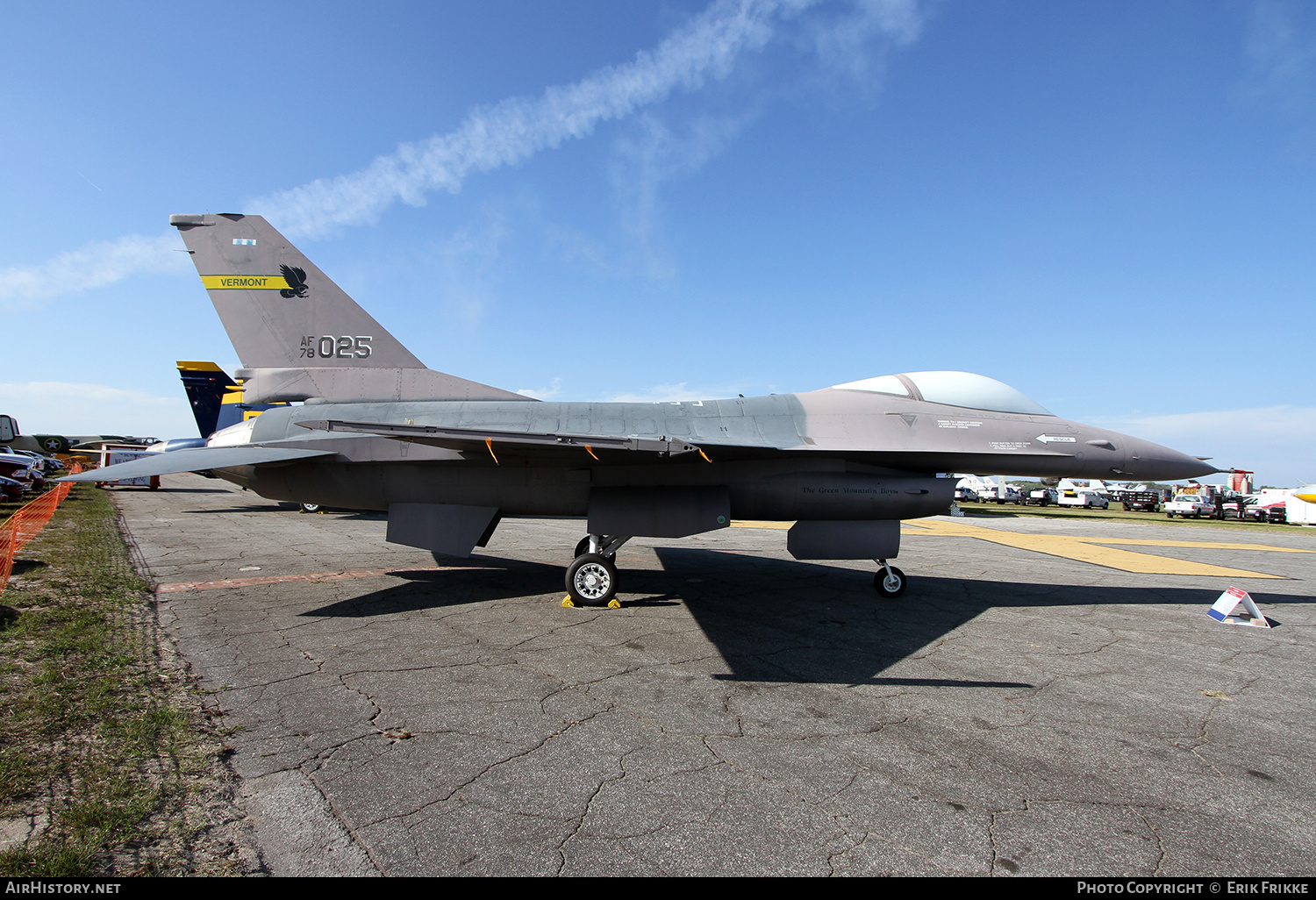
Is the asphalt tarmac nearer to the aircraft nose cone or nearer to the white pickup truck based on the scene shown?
the aircraft nose cone

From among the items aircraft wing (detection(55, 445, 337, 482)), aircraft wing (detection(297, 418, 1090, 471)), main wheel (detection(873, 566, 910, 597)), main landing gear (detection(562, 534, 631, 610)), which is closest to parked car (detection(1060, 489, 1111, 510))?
aircraft wing (detection(297, 418, 1090, 471))

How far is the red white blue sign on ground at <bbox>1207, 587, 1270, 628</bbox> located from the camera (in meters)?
6.84

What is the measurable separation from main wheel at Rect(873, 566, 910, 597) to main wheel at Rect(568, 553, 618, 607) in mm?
3655

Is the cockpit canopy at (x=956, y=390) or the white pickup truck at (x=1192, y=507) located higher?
the cockpit canopy at (x=956, y=390)

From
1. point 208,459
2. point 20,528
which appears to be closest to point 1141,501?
point 208,459

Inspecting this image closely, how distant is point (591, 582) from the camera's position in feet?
23.5

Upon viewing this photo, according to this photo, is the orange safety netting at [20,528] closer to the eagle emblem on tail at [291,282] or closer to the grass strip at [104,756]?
the grass strip at [104,756]

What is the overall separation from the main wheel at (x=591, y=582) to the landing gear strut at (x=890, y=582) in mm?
3652

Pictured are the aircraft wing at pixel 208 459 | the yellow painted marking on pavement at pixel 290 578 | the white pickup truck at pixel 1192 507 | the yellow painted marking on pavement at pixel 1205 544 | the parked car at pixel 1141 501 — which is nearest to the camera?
the aircraft wing at pixel 208 459

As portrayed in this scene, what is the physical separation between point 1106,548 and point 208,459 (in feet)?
62.1

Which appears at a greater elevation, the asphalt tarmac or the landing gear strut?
the landing gear strut

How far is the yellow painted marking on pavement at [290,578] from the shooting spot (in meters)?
7.65

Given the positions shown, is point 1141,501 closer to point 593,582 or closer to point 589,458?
point 593,582

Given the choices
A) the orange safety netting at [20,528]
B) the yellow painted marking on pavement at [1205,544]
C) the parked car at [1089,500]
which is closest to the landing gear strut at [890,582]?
the orange safety netting at [20,528]
